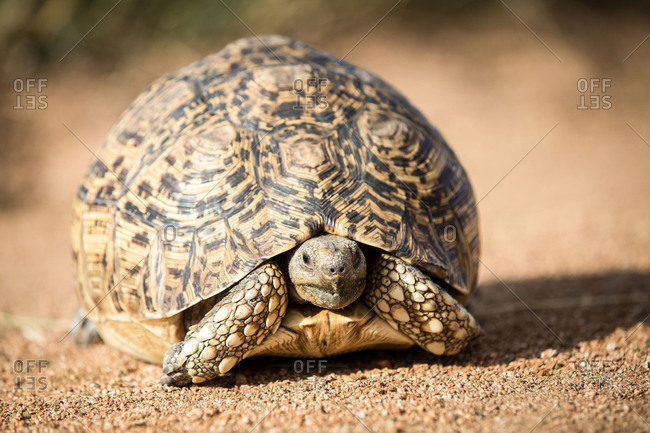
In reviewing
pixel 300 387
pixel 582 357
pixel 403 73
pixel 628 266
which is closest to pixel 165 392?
pixel 300 387

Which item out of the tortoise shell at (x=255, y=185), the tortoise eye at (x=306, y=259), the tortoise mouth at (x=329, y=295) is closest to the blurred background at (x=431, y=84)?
the tortoise shell at (x=255, y=185)

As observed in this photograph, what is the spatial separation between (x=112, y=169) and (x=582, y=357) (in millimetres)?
2983

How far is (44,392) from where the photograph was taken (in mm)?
3559

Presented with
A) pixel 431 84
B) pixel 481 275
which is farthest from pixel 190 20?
pixel 481 275

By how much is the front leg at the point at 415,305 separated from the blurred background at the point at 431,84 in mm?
3531

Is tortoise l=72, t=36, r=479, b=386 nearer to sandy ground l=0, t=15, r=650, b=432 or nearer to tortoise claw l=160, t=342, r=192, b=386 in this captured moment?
tortoise claw l=160, t=342, r=192, b=386

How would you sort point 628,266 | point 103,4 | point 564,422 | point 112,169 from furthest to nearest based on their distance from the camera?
point 103,4
point 628,266
point 112,169
point 564,422

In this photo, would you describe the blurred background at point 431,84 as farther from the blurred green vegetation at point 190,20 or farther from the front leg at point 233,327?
the front leg at point 233,327

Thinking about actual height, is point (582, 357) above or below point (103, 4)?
below

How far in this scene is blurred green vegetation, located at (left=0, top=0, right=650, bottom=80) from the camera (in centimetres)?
1073

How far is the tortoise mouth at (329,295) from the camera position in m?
3.12

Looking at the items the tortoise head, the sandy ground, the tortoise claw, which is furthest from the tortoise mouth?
the tortoise claw

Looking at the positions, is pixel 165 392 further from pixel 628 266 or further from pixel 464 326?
pixel 628 266

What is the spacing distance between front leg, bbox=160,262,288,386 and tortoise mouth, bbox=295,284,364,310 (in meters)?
0.12
